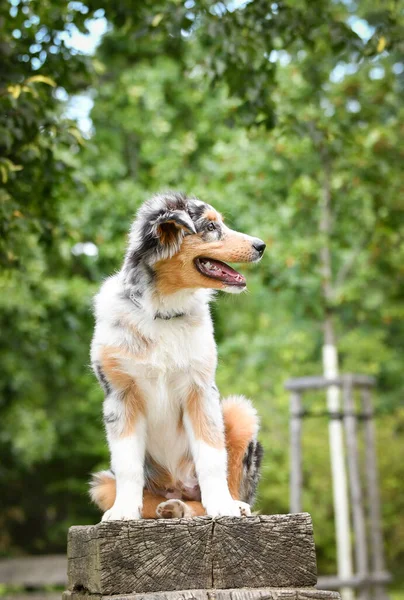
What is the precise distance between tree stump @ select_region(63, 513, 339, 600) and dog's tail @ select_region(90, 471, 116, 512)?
68 centimetres

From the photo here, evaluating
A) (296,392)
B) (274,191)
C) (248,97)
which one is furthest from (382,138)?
(248,97)

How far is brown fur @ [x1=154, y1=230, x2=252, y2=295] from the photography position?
3633 mm

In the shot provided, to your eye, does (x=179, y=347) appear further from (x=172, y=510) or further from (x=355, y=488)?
(x=355, y=488)

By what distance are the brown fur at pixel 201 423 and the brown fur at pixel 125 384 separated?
21 cm

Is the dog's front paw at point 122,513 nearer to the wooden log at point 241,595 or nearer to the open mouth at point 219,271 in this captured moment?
the wooden log at point 241,595

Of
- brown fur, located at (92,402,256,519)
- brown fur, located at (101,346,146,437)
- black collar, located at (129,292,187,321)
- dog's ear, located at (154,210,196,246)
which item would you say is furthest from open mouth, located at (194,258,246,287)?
brown fur, located at (92,402,256,519)

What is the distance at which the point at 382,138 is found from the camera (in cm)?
1182

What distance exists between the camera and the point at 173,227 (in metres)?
3.66

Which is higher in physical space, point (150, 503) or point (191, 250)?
point (191, 250)

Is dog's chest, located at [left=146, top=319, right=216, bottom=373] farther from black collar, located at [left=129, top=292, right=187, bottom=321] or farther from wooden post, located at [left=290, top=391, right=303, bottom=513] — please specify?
wooden post, located at [left=290, top=391, right=303, bottom=513]

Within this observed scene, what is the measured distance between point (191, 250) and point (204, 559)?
4.19 ft

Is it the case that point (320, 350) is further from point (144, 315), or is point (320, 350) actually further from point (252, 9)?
point (144, 315)

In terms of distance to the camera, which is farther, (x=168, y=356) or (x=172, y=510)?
(x=168, y=356)

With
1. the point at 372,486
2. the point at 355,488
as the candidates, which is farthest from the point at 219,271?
the point at 372,486
